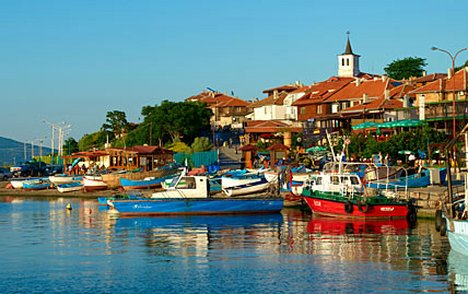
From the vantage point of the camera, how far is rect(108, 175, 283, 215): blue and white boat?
2142 inches

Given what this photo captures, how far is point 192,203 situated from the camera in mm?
54500

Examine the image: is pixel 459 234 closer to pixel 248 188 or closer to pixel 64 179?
pixel 248 188

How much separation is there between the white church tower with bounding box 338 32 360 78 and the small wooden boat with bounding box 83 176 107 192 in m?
79.2

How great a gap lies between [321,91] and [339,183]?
230 feet

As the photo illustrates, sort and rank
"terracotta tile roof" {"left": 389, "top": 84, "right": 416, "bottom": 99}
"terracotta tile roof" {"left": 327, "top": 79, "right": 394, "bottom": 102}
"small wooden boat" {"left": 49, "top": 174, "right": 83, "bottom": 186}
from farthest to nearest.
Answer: "terracotta tile roof" {"left": 327, "top": 79, "right": 394, "bottom": 102} → "terracotta tile roof" {"left": 389, "top": 84, "right": 416, "bottom": 99} → "small wooden boat" {"left": 49, "top": 174, "right": 83, "bottom": 186}

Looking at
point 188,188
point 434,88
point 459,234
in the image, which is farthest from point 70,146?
point 459,234

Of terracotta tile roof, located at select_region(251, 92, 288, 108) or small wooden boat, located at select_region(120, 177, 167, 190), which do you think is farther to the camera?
terracotta tile roof, located at select_region(251, 92, 288, 108)

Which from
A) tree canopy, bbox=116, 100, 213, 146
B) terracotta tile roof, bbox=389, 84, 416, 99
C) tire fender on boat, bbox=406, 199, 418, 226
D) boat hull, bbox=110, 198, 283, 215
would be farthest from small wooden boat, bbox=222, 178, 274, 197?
tree canopy, bbox=116, 100, 213, 146

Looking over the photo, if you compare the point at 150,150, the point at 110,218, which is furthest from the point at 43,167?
the point at 110,218

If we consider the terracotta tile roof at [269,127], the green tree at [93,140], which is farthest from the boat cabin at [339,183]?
the green tree at [93,140]

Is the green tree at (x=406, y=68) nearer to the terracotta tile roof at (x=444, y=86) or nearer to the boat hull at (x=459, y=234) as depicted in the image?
the terracotta tile roof at (x=444, y=86)

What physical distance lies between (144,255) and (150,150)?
57856 mm

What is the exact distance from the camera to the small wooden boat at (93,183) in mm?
86375

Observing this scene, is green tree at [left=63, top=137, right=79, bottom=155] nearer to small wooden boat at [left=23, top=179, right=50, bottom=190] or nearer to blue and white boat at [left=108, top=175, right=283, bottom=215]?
small wooden boat at [left=23, top=179, right=50, bottom=190]
